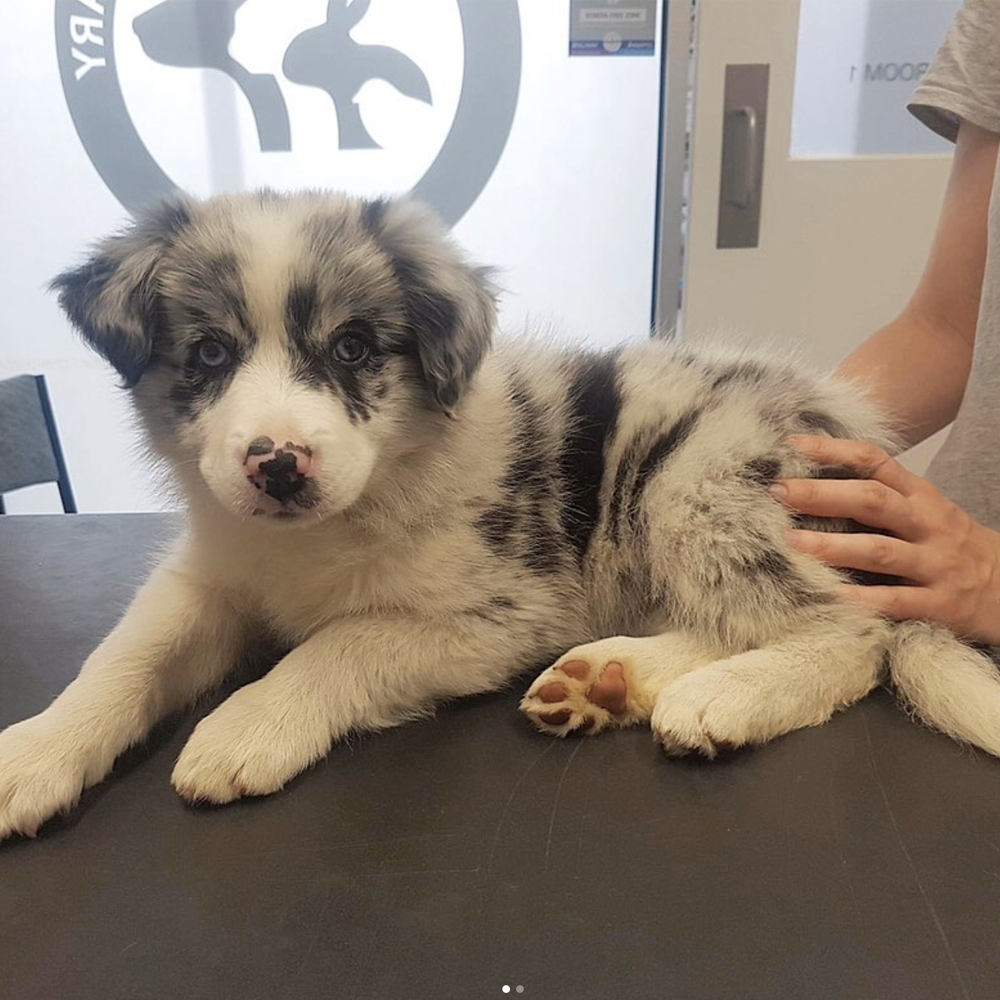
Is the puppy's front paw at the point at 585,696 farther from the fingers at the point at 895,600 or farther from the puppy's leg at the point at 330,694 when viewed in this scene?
the fingers at the point at 895,600

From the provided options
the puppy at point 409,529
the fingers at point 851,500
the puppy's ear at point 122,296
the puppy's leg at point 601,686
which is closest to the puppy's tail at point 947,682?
the puppy at point 409,529

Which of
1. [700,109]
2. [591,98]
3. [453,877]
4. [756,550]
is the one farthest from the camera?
[591,98]

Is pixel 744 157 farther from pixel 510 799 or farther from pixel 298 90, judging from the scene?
pixel 510 799

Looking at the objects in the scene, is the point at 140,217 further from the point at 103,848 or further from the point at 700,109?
the point at 700,109

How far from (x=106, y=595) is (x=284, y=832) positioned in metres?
0.80

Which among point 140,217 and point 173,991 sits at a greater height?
point 140,217

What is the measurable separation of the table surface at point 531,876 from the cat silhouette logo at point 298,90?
2.92 metres

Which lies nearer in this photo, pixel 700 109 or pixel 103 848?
pixel 103 848

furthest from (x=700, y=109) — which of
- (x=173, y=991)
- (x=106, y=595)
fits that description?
(x=173, y=991)

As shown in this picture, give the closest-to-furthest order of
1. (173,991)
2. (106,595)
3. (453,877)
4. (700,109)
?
(173,991) → (453,877) → (106,595) → (700,109)

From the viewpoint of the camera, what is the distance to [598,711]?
3.91 ft

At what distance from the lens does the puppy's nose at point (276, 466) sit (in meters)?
1.05

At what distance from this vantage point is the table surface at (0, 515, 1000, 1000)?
0.80 metres

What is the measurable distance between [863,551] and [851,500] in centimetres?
7
